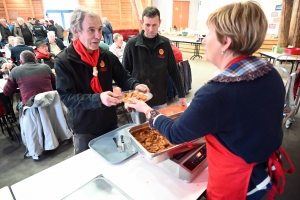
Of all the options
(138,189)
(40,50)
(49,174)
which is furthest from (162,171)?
(40,50)

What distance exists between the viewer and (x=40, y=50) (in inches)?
151

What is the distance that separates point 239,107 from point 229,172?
28 cm

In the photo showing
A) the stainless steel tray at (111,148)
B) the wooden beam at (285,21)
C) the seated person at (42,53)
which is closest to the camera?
the stainless steel tray at (111,148)

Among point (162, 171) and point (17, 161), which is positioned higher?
point (162, 171)

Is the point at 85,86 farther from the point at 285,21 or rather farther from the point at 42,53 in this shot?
the point at 285,21

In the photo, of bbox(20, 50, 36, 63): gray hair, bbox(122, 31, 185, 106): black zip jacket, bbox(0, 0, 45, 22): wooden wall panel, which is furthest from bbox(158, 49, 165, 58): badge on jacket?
bbox(0, 0, 45, 22): wooden wall panel

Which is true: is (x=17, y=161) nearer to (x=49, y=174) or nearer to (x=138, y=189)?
(x=49, y=174)

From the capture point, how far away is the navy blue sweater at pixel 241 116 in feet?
2.24

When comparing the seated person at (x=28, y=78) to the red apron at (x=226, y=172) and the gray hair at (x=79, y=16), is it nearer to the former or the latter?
the gray hair at (x=79, y=16)

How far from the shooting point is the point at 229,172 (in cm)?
79

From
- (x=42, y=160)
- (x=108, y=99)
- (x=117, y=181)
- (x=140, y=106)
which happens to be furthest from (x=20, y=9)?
(x=117, y=181)

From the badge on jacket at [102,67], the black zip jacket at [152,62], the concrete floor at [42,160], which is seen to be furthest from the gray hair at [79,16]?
the concrete floor at [42,160]

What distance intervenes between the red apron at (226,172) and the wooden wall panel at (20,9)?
1296 cm

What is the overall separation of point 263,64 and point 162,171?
71 cm
